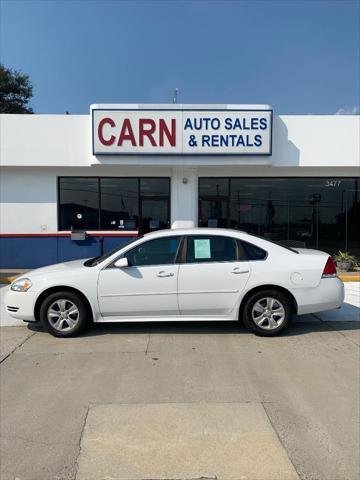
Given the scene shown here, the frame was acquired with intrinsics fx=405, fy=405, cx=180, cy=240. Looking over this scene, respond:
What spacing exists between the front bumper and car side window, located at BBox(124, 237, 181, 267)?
150cm

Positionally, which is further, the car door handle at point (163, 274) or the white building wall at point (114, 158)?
the white building wall at point (114, 158)

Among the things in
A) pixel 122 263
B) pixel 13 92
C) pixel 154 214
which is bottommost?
pixel 122 263

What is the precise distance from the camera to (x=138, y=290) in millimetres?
5832

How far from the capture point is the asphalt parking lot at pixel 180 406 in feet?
9.51

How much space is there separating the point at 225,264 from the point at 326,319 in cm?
235

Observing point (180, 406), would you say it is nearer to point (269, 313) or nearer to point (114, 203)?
point (269, 313)

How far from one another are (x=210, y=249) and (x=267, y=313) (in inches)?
49.3

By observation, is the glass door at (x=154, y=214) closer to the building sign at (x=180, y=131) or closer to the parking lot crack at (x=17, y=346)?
the building sign at (x=180, y=131)

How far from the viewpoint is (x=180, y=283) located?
5852 mm

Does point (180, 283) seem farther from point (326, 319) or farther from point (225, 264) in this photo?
point (326, 319)

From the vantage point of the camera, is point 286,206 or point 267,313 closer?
point 267,313

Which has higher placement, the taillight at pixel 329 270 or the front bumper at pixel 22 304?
the taillight at pixel 329 270

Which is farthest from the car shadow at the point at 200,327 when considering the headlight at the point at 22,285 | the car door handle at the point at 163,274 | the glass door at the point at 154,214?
the glass door at the point at 154,214

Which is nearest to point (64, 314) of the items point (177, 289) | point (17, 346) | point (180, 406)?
point (17, 346)
